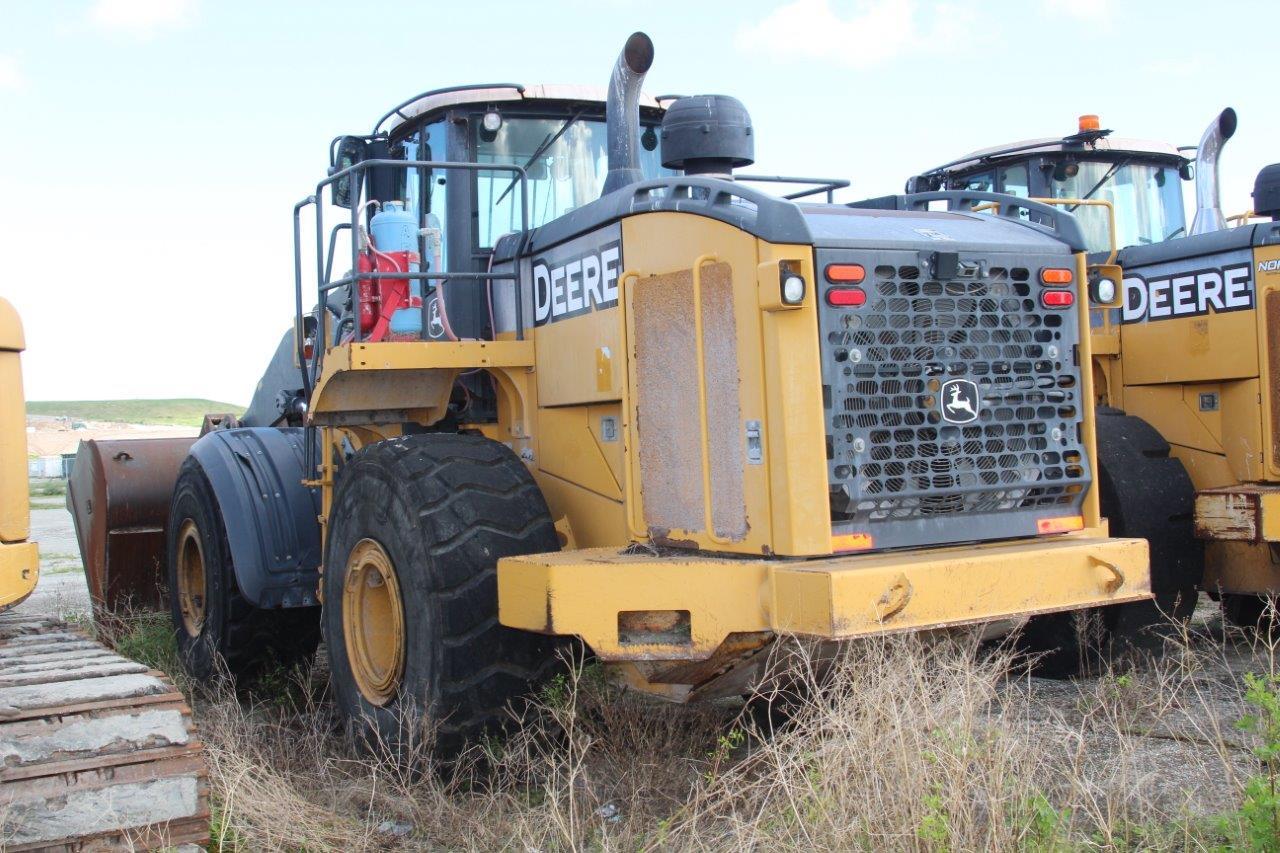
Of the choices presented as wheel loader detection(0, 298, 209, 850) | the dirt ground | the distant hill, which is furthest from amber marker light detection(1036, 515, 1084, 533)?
the distant hill

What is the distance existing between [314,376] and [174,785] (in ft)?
10.3

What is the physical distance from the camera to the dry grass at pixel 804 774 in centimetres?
423

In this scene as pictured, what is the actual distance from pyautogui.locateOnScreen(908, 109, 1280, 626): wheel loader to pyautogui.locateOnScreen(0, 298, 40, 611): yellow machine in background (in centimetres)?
503

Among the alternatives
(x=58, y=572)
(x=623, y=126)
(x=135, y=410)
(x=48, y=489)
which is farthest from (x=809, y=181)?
(x=135, y=410)

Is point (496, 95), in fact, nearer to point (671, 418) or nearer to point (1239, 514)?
point (671, 418)

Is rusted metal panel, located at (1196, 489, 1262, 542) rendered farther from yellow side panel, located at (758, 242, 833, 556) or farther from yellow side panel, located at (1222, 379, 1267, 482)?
yellow side panel, located at (758, 242, 833, 556)

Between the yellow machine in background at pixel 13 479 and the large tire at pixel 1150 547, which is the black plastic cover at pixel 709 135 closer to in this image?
the yellow machine in background at pixel 13 479

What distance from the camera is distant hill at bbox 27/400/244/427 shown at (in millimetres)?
68438

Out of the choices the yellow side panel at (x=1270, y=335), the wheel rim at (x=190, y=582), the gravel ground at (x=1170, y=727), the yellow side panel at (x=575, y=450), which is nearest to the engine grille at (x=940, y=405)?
the gravel ground at (x=1170, y=727)

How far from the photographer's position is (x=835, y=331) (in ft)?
16.1

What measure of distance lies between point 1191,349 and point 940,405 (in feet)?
11.5

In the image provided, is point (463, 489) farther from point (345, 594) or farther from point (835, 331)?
point (835, 331)

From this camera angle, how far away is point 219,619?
7676 mm

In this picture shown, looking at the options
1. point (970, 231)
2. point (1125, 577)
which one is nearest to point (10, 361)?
point (970, 231)
